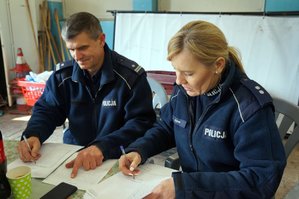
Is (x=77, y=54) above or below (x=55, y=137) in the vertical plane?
above

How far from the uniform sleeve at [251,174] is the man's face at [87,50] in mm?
752

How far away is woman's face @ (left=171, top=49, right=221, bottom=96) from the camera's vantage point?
998 mm

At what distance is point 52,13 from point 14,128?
1873 mm

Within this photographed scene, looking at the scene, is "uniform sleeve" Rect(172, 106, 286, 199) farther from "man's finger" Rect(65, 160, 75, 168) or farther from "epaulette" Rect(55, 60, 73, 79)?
"epaulette" Rect(55, 60, 73, 79)

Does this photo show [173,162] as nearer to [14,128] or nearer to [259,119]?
[259,119]

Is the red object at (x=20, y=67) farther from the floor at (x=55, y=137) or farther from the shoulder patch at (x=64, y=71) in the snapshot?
the shoulder patch at (x=64, y=71)

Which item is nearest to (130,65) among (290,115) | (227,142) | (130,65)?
(130,65)

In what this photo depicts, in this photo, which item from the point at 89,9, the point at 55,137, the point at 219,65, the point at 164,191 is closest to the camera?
the point at 164,191

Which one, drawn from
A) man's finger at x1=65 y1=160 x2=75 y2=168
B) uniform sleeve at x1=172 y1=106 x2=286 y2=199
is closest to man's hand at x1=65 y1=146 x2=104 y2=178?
man's finger at x1=65 y1=160 x2=75 y2=168

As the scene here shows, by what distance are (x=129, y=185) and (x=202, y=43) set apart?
0.54 meters

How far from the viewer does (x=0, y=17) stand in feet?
11.6

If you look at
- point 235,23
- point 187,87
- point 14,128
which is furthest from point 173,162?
point 14,128

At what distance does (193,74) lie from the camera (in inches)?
40.3

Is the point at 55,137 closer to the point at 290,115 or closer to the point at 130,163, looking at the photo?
the point at 130,163
